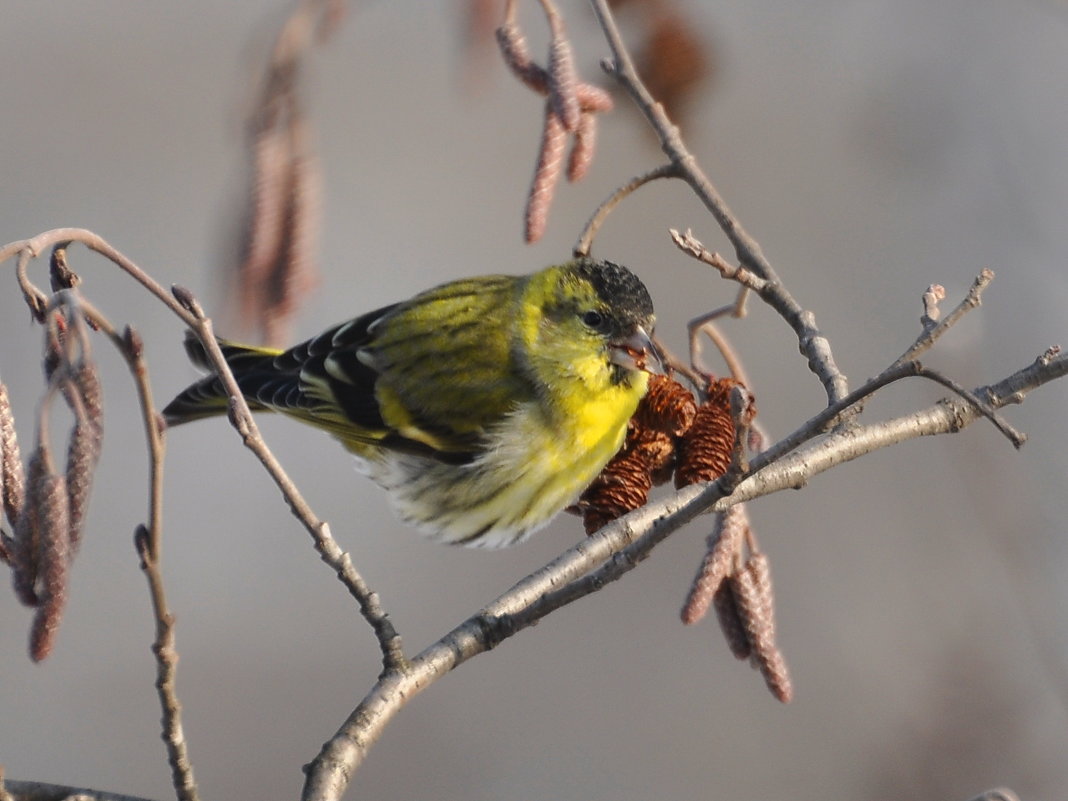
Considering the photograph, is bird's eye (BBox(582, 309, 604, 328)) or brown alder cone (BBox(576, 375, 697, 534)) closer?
brown alder cone (BBox(576, 375, 697, 534))

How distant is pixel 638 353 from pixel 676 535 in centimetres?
208

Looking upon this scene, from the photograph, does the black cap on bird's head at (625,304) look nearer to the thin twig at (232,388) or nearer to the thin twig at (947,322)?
the thin twig at (947,322)

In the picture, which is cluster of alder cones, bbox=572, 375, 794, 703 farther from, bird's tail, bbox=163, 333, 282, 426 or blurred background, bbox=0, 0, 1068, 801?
blurred background, bbox=0, 0, 1068, 801

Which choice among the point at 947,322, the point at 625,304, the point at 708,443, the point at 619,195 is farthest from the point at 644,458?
the point at 947,322

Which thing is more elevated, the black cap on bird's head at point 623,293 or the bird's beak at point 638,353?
the black cap on bird's head at point 623,293

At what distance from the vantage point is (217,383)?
281 cm

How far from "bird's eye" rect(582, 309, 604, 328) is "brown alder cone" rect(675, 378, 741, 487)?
423mm

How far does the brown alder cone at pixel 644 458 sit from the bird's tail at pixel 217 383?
76cm

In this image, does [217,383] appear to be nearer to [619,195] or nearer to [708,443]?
[619,195]

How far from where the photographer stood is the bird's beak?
2736 mm

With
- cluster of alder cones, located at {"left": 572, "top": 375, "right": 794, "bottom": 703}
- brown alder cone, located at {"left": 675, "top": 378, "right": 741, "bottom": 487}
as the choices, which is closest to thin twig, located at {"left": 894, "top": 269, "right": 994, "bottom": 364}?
cluster of alder cones, located at {"left": 572, "top": 375, "right": 794, "bottom": 703}

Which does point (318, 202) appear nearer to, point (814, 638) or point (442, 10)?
point (814, 638)

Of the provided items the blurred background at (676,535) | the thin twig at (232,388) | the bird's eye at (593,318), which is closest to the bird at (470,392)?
the bird's eye at (593,318)

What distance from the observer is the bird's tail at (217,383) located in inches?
107
